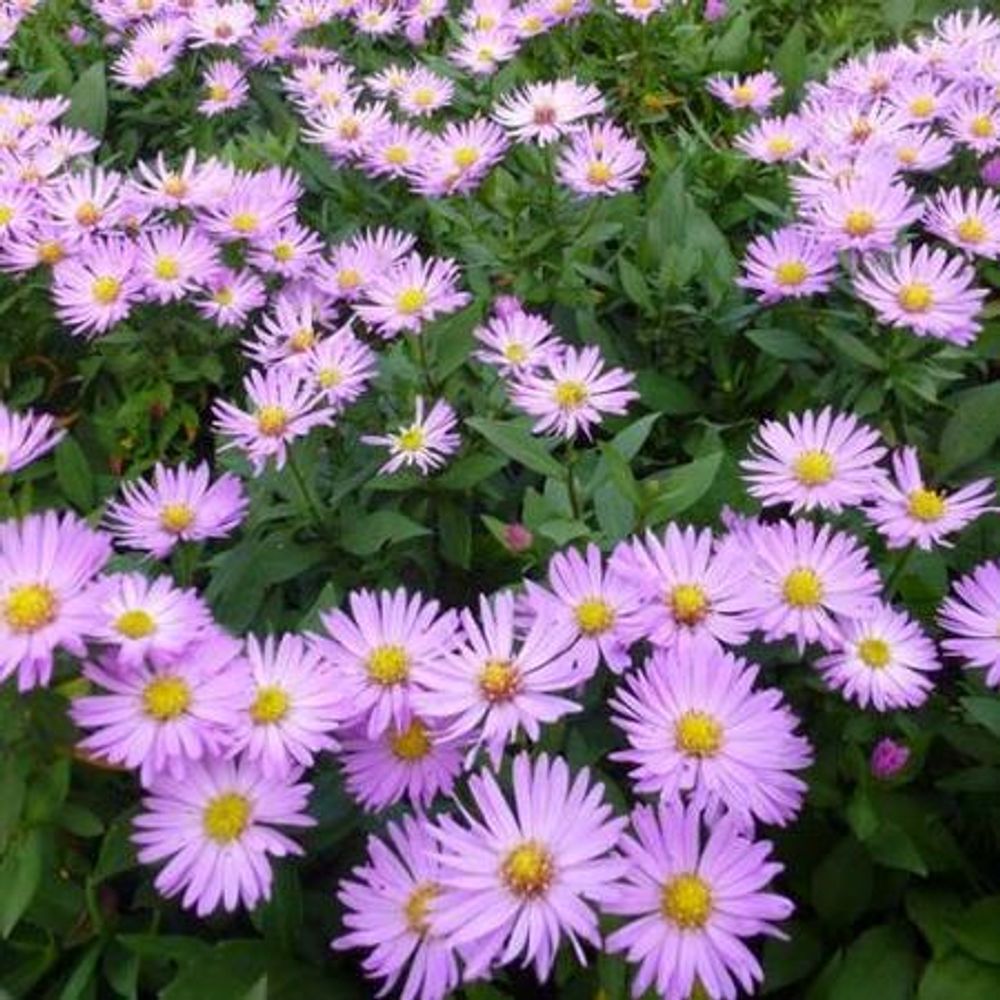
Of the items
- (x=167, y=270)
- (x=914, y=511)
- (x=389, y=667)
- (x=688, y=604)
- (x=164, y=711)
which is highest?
(x=167, y=270)

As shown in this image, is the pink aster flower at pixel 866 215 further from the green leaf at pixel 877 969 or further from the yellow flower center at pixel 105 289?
the yellow flower center at pixel 105 289

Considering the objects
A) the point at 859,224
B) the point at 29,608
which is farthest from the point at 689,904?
the point at 859,224

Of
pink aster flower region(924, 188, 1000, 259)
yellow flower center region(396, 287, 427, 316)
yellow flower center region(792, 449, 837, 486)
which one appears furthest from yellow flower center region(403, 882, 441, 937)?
pink aster flower region(924, 188, 1000, 259)

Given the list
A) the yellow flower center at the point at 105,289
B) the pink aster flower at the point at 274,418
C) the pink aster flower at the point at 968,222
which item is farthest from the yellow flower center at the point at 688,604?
the yellow flower center at the point at 105,289

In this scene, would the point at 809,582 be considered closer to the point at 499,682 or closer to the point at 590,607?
the point at 590,607

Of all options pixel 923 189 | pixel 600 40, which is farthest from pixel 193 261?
pixel 600 40

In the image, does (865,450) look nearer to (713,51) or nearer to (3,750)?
(3,750)
